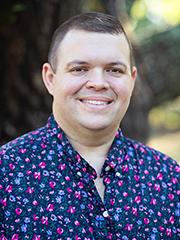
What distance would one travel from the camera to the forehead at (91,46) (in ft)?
8.86

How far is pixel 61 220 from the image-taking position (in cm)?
268

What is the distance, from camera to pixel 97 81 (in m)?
2.68

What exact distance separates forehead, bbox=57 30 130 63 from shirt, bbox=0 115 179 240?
0.36 metres

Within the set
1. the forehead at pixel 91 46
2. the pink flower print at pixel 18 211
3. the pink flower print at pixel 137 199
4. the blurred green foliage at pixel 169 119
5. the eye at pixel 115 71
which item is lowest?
the blurred green foliage at pixel 169 119

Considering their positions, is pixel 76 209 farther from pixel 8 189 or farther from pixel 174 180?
pixel 174 180

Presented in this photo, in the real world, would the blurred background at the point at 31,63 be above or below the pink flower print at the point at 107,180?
above

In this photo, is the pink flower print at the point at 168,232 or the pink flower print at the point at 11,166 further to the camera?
the pink flower print at the point at 168,232

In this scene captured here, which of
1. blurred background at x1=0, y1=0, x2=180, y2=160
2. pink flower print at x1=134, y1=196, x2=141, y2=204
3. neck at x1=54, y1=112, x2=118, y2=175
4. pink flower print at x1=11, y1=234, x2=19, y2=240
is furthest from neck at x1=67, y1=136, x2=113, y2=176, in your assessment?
blurred background at x1=0, y1=0, x2=180, y2=160

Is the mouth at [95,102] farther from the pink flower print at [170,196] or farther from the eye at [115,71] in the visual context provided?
the pink flower print at [170,196]

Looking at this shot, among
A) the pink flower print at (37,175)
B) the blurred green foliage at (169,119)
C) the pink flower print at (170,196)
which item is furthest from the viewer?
the blurred green foliage at (169,119)

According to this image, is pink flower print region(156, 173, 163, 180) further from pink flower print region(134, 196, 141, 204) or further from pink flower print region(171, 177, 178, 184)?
pink flower print region(134, 196, 141, 204)

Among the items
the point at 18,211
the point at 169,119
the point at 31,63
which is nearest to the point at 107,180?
the point at 18,211

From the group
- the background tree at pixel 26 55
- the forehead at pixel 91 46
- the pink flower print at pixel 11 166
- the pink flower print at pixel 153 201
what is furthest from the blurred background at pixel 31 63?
the pink flower print at pixel 153 201

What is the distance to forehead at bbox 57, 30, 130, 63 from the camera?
270cm
